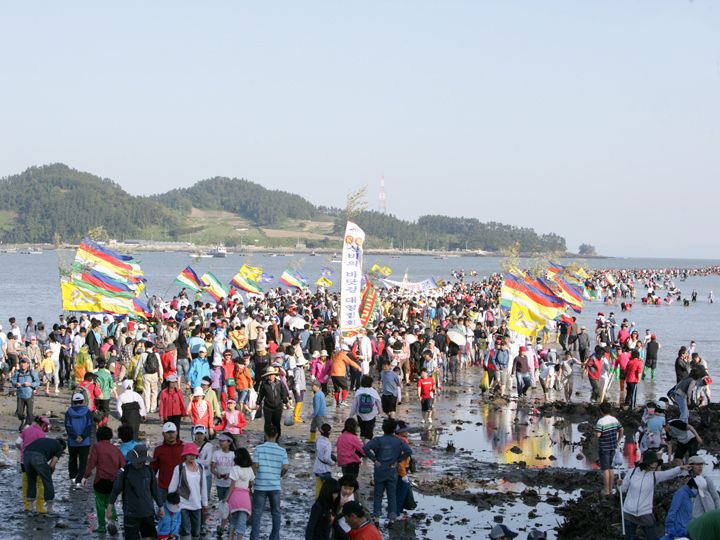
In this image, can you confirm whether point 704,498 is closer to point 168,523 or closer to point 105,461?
point 168,523

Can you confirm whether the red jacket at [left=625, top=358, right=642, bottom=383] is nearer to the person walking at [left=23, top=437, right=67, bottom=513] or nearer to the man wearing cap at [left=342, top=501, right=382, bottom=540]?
the person walking at [left=23, top=437, right=67, bottom=513]

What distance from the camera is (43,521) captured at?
11.0 m

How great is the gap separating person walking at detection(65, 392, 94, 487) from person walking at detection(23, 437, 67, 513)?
0.82m

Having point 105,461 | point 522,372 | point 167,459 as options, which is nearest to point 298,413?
point 522,372

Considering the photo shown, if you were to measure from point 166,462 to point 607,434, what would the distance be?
565 cm

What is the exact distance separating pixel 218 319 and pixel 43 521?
1505 centimetres

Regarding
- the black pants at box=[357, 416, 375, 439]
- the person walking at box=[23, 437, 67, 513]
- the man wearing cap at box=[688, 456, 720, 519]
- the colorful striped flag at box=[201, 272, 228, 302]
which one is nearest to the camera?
the man wearing cap at box=[688, 456, 720, 519]

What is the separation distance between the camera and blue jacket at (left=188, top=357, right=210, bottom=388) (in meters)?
16.8

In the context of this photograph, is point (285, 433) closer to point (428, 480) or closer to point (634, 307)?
point (428, 480)

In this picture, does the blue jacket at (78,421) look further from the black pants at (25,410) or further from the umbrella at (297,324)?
the umbrella at (297,324)

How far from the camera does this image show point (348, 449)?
11039mm

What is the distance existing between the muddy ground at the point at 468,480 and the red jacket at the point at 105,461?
0.78 m

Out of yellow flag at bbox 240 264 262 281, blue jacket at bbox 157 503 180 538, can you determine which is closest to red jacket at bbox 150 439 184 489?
blue jacket at bbox 157 503 180 538

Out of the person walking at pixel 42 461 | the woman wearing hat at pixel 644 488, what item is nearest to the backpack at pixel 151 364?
the person walking at pixel 42 461
